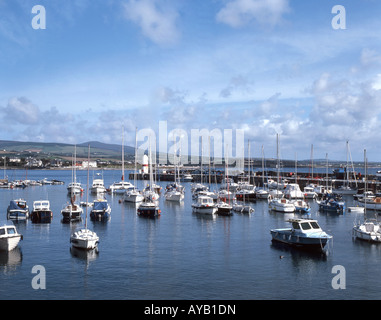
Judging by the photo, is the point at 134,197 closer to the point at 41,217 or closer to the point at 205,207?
the point at 205,207

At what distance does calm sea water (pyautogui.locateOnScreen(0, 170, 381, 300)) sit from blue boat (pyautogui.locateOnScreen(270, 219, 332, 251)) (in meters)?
1.07

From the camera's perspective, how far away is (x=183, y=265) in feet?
110

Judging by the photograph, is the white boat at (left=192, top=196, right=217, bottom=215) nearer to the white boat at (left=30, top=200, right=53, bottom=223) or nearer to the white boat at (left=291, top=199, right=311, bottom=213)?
the white boat at (left=291, top=199, right=311, bottom=213)

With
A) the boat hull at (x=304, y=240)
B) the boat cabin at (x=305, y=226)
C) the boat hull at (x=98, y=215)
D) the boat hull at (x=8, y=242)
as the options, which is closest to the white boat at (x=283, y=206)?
the boat hull at (x=304, y=240)

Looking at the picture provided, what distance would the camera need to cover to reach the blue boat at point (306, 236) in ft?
126

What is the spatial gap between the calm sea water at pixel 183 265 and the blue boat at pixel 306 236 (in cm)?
107

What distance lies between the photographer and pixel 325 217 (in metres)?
63.8

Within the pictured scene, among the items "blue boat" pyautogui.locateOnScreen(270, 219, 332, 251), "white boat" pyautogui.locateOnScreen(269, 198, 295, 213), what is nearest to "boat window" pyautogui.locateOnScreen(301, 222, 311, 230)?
"blue boat" pyautogui.locateOnScreen(270, 219, 332, 251)

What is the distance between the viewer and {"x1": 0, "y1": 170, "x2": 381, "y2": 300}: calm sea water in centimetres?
2708

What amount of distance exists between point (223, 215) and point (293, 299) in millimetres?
37731

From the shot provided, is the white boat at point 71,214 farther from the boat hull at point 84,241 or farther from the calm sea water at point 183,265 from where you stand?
the boat hull at point 84,241
